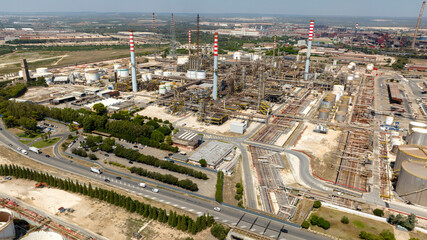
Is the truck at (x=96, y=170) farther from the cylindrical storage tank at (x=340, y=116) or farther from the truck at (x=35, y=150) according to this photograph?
the cylindrical storage tank at (x=340, y=116)

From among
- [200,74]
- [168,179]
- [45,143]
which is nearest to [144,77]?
[200,74]

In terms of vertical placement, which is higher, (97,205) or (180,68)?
(180,68)

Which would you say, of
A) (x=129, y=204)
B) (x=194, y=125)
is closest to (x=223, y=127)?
(x=194, y=125)

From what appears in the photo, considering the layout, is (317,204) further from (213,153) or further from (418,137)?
(418,137)

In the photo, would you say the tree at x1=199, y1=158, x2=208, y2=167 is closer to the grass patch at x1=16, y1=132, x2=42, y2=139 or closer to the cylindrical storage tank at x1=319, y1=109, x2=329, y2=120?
the grass patch at x1=16, y1=132, x2=42, y2=139

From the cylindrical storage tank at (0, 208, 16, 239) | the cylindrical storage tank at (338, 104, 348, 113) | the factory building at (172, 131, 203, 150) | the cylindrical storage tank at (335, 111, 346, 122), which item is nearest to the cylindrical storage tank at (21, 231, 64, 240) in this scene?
the cylindrical storage tank at (0, 208, 16, 239)

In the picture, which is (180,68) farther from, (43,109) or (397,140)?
(397,140)

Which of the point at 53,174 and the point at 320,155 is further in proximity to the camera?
the point at 320,155
